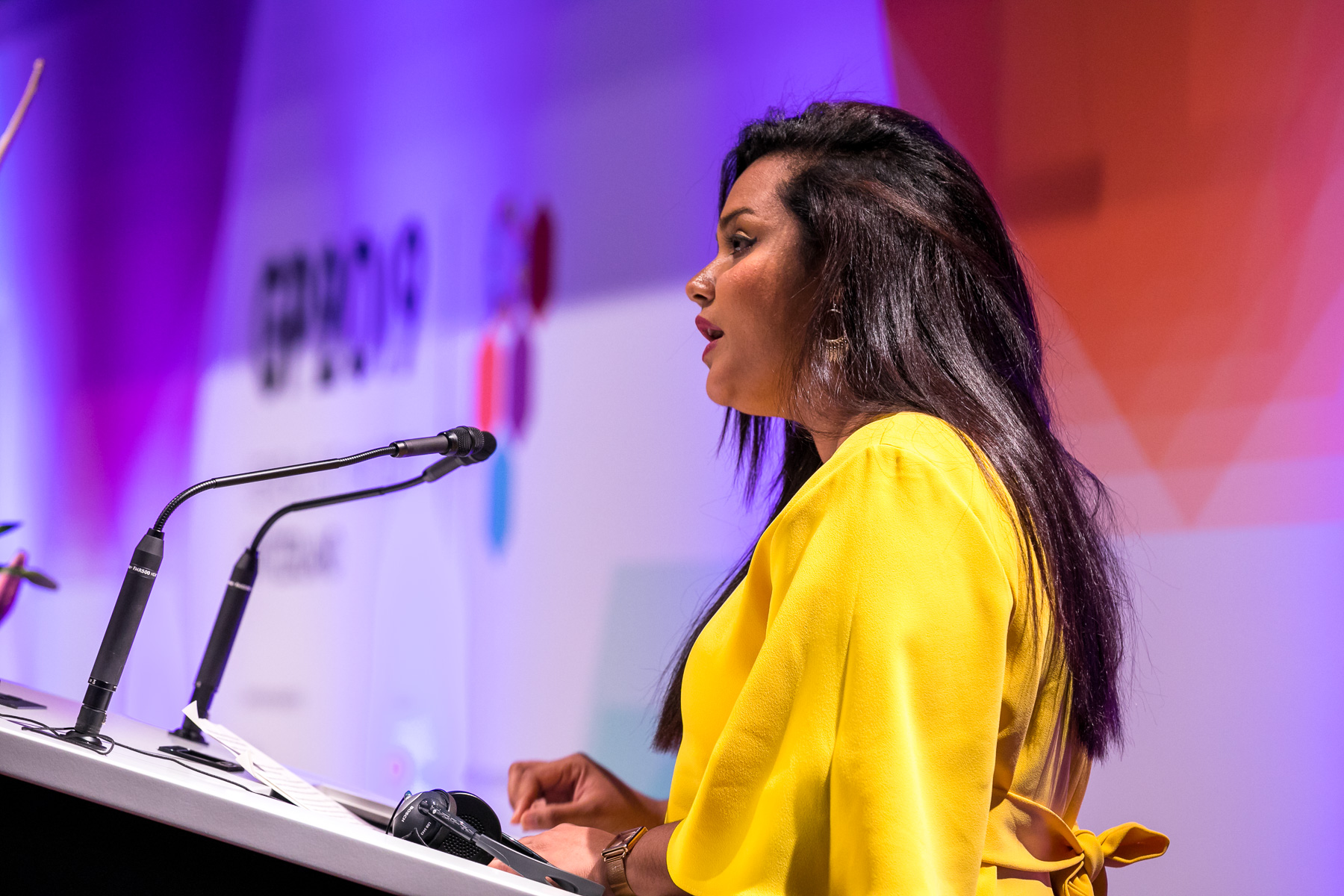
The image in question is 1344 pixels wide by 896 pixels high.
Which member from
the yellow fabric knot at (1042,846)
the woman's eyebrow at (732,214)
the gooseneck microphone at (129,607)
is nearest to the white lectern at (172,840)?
the gooseneck microphone at (129,607)

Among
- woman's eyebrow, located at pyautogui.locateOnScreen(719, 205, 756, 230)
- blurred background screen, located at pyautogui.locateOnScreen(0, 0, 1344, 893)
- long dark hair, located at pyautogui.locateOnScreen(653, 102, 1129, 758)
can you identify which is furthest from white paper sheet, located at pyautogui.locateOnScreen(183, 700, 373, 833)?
blurred background screen, located at pyautogui.locateOnScreen(0, 0, 1344, 893)

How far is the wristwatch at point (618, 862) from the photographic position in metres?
1.11

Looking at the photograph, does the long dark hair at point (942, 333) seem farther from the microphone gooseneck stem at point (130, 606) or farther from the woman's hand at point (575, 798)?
the microphone gooseneck stem at point (130, 606)

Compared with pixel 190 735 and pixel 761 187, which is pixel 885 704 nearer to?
pixel 761 187

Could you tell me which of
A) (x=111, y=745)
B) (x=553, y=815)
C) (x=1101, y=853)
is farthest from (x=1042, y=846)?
(x=111, y=745)

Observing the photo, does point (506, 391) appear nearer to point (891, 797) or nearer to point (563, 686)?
point (563, 686)

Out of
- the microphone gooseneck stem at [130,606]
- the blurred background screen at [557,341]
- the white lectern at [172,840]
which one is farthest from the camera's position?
the blurred background screen at [557,341]

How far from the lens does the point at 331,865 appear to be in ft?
2.84

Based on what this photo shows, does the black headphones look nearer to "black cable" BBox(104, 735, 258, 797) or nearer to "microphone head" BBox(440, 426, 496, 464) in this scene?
"black cable" BBox(104, 735, 258, 797)

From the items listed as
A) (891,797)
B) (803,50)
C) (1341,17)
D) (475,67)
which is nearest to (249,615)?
(475,67)

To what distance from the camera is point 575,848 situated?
1.18 meters

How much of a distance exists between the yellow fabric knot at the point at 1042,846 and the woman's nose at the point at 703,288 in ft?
2.52

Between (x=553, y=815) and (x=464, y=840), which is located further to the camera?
(x=553, y=815)

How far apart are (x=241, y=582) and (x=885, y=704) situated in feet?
4.00
